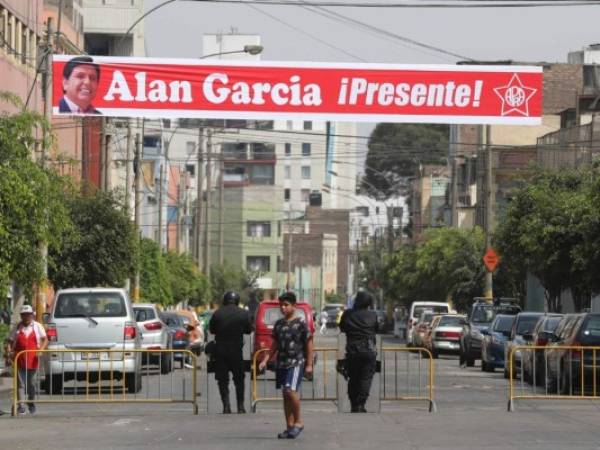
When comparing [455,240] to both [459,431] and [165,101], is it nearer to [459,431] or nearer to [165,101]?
[165,101]

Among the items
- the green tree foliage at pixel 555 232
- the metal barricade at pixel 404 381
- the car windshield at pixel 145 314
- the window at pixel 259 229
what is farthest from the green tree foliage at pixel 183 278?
the window at pixel 259 229

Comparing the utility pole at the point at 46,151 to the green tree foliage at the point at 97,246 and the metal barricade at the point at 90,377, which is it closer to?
the metal barricade at the point at 90,377

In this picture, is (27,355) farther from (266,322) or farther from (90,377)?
(266,322)

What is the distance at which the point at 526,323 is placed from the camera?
115 ft

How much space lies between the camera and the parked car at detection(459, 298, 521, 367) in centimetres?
4134

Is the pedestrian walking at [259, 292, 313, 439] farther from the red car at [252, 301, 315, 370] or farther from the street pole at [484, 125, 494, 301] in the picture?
the street pole at [484, 125, 494, 301]

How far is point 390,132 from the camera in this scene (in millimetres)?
141875

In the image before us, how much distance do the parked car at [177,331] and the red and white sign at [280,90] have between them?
11.2 meters

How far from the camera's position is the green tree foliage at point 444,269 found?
6662cm

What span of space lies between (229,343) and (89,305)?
8486mm

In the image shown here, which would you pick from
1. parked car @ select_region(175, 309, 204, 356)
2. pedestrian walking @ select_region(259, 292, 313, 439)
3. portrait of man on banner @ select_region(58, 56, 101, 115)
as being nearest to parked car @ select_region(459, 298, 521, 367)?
parked car @ select_region(175, 309, 204, 356)

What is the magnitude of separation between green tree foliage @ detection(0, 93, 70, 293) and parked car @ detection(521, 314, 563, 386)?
9050 mm

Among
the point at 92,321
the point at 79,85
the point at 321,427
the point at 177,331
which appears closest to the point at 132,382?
the point at 92,321

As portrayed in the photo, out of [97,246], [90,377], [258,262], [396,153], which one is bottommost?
[90,377]
